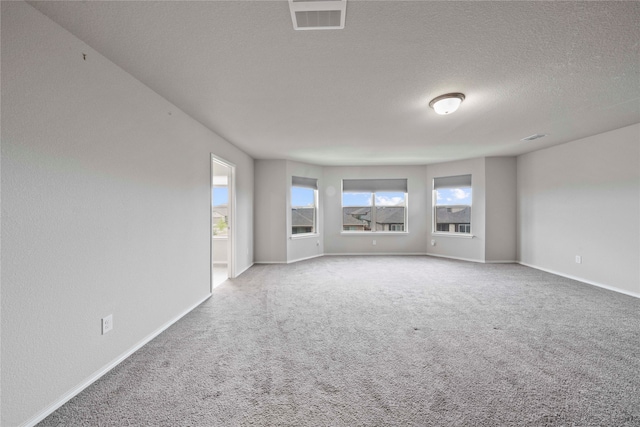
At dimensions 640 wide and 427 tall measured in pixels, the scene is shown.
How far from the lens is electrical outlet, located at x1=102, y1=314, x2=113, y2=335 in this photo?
6.16 ft

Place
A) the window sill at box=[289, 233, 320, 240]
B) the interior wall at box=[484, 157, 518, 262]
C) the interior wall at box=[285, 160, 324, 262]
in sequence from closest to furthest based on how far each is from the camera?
1. the interior wall at box=[484, 157, 518, 262]
2. the interior wall at box=[285, 160, 324, 262]
3. the window sill at box=[289, 233, 320, 240]

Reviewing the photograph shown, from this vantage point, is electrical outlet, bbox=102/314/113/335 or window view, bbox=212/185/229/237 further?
window view, bbox=212/185/229/237

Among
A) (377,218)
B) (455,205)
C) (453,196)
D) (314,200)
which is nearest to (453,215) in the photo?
(455,205)

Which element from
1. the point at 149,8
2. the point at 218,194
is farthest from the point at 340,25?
the point at 218,194

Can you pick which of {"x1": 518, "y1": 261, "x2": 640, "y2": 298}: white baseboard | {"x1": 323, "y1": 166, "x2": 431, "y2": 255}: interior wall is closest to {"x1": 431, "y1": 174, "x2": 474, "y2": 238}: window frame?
{"x1": 323, "y1": 166, "x2": 431, "y2": 255}: interior wall

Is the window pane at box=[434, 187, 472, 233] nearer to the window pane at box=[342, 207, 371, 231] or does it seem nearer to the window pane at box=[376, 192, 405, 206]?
the window pane at box=[376, 192, 405, 206]

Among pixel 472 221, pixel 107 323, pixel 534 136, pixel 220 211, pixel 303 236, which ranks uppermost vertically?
pixel 534 136

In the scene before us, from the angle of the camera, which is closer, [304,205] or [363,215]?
[304,205]

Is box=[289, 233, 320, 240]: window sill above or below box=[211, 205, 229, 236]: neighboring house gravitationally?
below

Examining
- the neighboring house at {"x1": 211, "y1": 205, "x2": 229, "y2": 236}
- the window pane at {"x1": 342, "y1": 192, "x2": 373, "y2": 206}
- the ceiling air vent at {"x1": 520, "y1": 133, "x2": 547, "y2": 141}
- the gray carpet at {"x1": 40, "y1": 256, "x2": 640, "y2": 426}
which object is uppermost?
the ceiling air vent at {"x1": 520, "y1": 133, "x2": 547, "y2": 141}

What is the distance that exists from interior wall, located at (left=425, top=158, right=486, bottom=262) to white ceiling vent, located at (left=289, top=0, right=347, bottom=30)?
214 inches

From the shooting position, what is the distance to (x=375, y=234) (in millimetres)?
6699

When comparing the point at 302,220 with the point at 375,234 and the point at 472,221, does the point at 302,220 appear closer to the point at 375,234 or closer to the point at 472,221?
the point at 375,234

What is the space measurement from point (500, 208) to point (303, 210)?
14.9 ft
